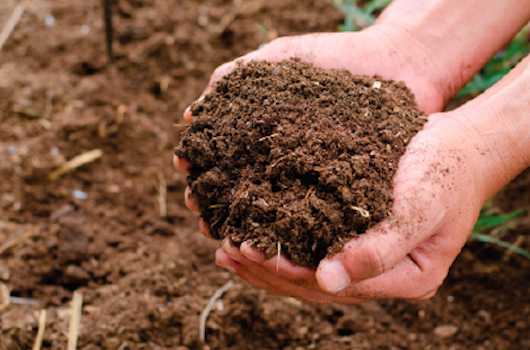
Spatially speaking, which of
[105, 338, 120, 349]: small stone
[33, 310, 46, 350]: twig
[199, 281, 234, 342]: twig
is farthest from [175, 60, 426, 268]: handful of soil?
[33, 310, 46, 350]: twig

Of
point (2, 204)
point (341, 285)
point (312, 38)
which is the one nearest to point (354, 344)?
point (341, 285)

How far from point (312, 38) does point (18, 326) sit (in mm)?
1417

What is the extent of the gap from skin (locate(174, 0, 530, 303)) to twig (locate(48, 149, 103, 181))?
0.97 metres

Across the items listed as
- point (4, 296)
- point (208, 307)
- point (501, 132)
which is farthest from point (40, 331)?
point (501, 132)

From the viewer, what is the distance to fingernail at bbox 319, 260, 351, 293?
1.02m

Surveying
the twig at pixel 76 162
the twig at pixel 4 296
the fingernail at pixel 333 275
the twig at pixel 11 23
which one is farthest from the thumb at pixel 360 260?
the twig at pixel 11 23

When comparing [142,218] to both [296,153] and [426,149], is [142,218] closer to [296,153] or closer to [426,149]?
[296,153]

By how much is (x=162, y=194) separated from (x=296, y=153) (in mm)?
1098

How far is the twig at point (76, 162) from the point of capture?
2.02 meters

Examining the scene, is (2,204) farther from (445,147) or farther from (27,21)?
(445,147)

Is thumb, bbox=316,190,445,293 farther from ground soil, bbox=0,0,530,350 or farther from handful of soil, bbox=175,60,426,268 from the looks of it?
ground soil, bbox=0,0,530,350

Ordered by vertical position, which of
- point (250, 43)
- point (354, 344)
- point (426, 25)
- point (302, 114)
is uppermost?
point (426, 25)

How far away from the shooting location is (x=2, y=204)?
188 cm

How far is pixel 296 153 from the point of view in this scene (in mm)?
1122
